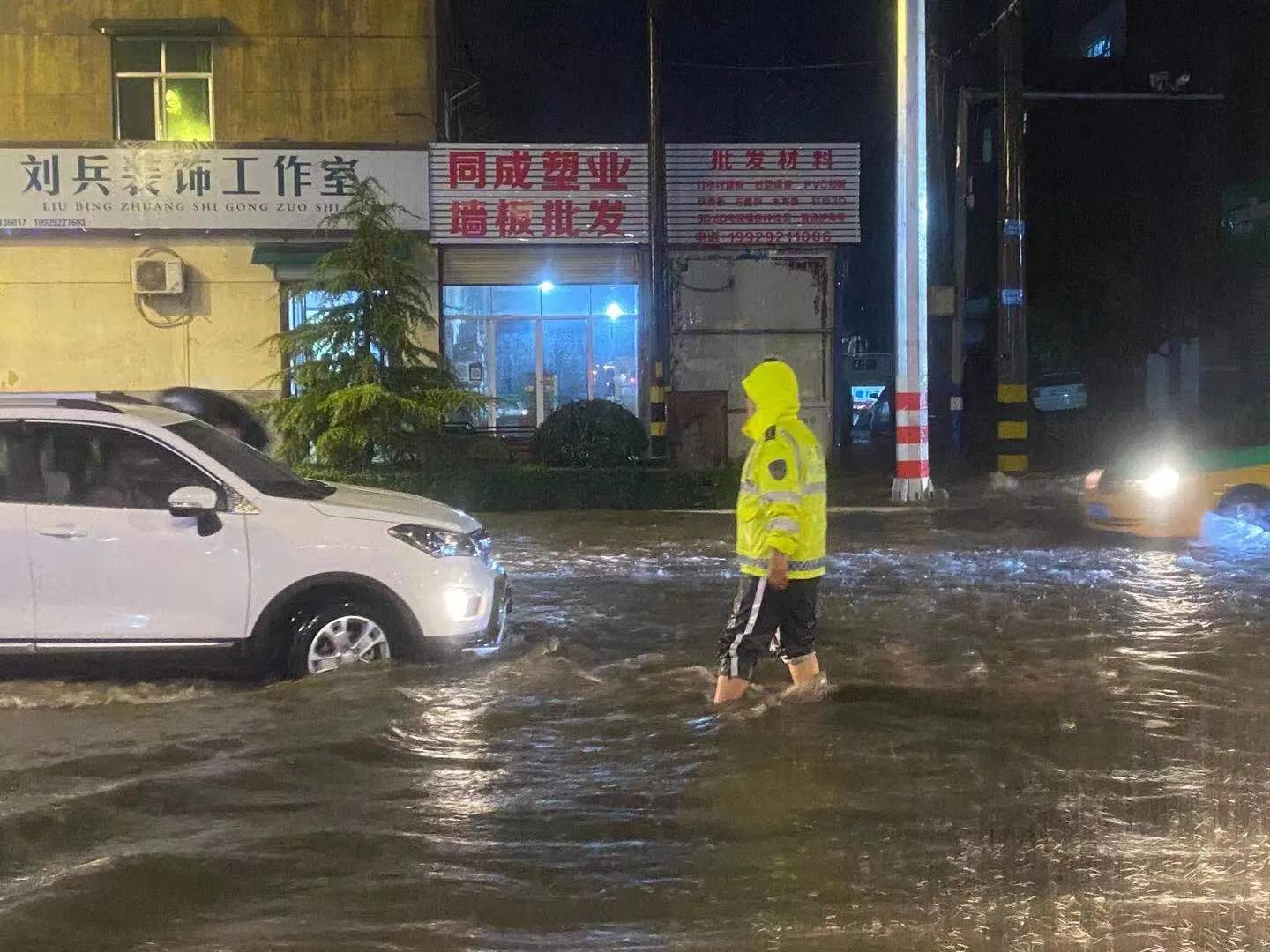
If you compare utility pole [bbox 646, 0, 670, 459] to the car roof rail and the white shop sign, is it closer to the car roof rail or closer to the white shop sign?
the white shop sign

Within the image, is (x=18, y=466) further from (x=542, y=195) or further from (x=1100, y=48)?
(x=1100, y=48)

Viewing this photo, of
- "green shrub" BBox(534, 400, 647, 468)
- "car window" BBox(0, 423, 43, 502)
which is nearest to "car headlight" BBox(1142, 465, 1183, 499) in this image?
"green shrub" BBox(534, 400, 647, 468)

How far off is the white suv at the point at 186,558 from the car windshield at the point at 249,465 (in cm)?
5

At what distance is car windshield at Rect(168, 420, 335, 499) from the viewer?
7.30m

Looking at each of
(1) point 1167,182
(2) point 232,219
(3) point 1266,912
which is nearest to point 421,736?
(3) point 1266,912

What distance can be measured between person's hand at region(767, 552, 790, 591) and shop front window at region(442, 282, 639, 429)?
1541cm

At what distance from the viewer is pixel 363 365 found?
15656mm

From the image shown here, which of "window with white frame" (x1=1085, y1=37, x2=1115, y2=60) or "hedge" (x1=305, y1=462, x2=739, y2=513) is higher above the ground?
"window with white frame" (x1=1085, y1=37, x2=1115, y2=60)

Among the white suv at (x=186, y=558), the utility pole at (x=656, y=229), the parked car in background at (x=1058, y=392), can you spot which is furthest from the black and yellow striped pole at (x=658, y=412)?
the white suv at (x=186, y=558)

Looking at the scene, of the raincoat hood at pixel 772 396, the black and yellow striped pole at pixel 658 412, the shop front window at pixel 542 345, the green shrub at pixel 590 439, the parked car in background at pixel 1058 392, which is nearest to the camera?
the raincoat hood at pixel 772 396

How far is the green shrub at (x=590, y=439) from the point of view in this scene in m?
16.9

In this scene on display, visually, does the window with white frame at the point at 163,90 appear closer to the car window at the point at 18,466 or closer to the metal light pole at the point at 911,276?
the metal light pole at the point at 911,276

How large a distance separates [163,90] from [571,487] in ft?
30.8

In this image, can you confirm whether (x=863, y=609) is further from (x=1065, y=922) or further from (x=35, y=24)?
(x=35, y=24)
